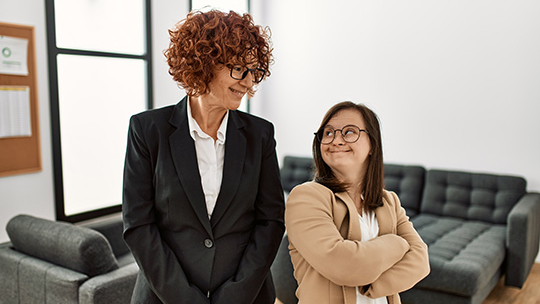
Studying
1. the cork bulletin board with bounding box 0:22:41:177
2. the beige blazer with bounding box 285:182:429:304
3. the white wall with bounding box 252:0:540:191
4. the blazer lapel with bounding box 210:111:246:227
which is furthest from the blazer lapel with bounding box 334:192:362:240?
the white wall with bounding box 252:0:540:191

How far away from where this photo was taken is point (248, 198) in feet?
4.78

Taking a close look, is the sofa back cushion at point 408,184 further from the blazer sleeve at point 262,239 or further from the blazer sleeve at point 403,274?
the blazer sleeve at point 262,239

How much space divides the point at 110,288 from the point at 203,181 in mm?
1125

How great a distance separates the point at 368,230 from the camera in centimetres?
151

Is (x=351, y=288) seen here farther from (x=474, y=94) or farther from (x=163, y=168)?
(x=474, y=94)

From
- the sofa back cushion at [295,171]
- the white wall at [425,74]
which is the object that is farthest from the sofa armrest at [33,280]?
the white wall at [425,74]

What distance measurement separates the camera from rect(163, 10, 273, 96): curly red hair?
52.0 inches

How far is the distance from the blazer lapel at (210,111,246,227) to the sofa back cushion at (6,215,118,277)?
1131 mm

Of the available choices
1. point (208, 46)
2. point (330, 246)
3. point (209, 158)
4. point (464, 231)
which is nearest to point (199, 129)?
point (209, 158)

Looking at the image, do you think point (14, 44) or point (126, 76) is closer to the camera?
point (14, 44)

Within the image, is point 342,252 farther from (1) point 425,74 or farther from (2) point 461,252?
(1) point 425,74

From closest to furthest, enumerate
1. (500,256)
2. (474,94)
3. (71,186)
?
1. (500,256)
2. (71,186)
3. (474,94)

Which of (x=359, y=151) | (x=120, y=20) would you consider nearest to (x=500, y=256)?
(x=359, y=151)

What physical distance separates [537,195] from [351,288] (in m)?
2.92
